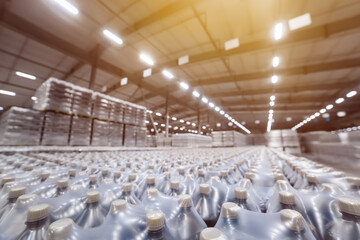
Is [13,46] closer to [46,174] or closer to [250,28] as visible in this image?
[46,174]

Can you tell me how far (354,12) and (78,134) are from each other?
10736 millimetres

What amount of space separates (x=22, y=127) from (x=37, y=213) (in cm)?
479

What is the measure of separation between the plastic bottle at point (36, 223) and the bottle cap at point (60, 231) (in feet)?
0.41

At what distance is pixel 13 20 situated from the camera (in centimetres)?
517

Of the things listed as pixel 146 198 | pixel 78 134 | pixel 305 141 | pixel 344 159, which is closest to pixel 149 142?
pixel 78 134

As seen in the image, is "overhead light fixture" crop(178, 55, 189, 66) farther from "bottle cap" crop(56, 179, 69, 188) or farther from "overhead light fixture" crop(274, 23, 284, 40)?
"bottle cap" crop(56, 179, 69, 188)

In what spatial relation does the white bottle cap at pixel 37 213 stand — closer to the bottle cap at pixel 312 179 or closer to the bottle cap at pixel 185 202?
the bottle cap at pixel 185 202

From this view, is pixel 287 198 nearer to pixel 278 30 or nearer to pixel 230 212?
pixel 230 212

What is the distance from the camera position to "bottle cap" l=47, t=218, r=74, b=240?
1.40 ft

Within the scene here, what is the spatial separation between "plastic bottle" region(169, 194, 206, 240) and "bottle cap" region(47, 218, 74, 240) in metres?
0.32

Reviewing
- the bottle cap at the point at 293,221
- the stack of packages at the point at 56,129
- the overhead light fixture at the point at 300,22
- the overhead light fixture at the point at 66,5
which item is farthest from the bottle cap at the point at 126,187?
the overhead light fixture at the point at 300,22

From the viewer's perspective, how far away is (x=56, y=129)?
4.32m

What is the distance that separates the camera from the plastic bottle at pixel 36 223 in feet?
1.63

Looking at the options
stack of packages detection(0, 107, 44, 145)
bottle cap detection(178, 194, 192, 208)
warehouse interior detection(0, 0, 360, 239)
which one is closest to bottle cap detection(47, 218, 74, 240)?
warehouse interior detection(0, 0, 360, 239)
